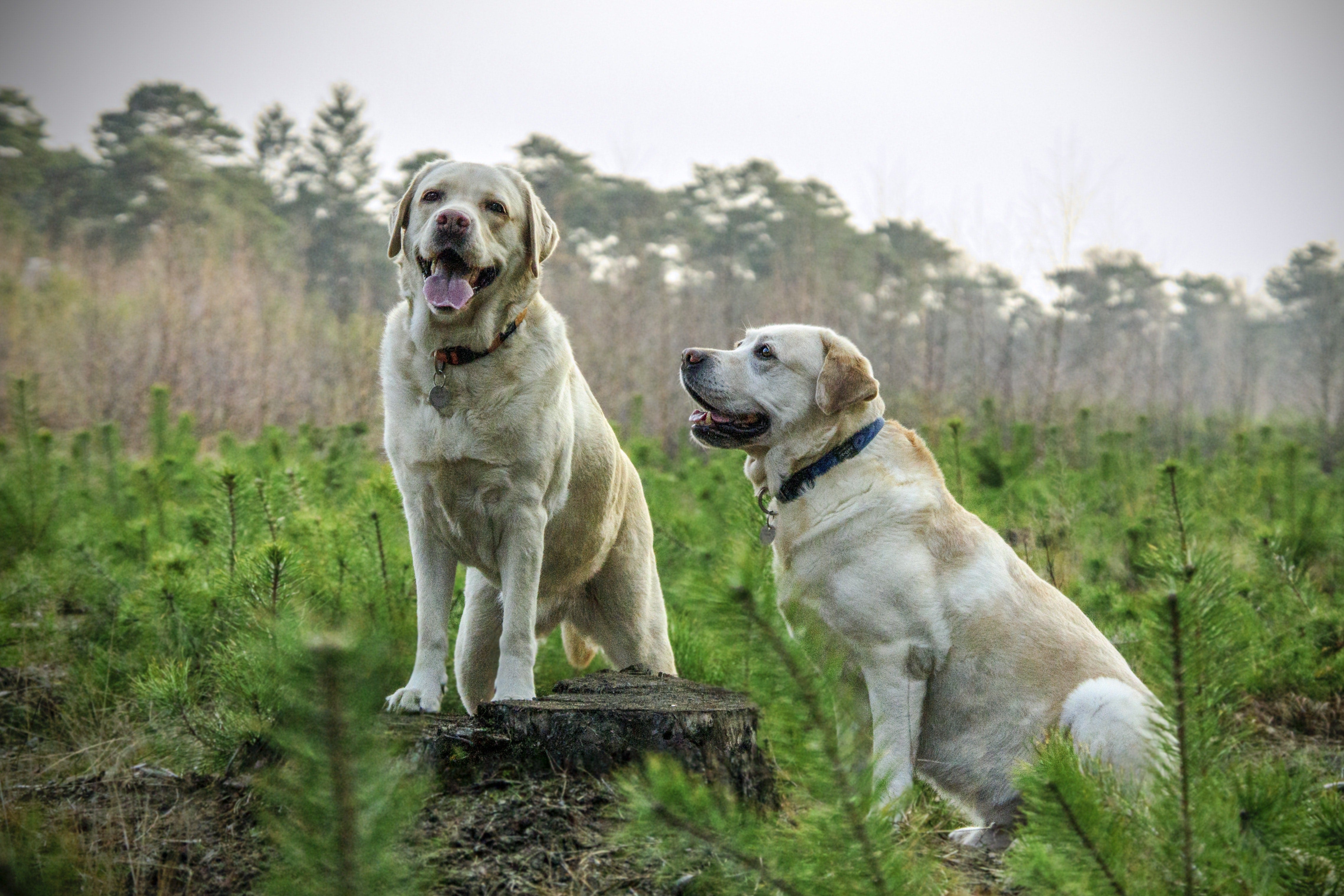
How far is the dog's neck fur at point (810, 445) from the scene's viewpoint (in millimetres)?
3160

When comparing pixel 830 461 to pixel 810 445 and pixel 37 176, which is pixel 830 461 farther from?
pixel 37 176

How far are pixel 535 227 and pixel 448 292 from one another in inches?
18.4

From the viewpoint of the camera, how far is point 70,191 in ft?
Result: 89.9

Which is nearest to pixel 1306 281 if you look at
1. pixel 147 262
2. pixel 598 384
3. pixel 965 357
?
pixel 965 357

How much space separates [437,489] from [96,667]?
1871 millimetres

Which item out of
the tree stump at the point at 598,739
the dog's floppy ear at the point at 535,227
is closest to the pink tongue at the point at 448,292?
the dog's floppy ear at the point at 535,227

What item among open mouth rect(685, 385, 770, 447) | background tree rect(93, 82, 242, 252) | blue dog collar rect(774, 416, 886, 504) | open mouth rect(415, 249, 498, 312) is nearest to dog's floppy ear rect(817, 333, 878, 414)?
blue dog collar rect(774, 416, 886, 504)

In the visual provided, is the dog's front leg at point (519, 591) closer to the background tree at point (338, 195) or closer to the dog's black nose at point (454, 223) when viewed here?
the dog's black nose at point (454, 223)

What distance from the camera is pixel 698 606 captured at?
4.20 ft

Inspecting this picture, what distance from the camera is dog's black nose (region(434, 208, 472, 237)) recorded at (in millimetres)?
2980

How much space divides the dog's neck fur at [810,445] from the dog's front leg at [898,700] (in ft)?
2.27

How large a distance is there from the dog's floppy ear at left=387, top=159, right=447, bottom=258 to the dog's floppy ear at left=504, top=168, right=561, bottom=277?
11.1 inches

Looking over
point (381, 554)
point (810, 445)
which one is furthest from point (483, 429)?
point (381, 554)

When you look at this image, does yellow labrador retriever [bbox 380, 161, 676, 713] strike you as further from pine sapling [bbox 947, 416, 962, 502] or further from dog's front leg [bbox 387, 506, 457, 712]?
pine sapling [bbox 947, 416, 962, 502]
